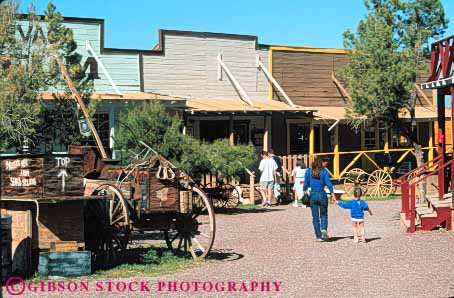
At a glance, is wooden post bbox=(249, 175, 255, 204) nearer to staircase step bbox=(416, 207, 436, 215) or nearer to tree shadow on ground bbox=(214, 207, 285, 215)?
tree shadow on ground bbox=(214, 207, 285, 215)

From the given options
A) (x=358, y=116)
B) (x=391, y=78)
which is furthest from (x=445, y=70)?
(x=358, y=116)

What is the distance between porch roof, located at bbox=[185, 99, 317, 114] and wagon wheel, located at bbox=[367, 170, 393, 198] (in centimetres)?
308

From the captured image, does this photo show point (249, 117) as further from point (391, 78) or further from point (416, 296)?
point (416, 296)

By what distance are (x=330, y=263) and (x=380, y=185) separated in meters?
14.6

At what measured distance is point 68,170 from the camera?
9789 millimetres

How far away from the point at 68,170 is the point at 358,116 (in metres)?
14.5

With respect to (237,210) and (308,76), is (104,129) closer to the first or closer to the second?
(237,210)

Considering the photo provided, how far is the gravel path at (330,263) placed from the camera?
8.65 meters

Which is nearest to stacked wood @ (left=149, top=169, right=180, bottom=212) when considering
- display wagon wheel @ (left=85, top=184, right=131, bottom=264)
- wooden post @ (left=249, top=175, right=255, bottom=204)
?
display wagon wheel @ (left=85, top=184, right=131, bottom=264)

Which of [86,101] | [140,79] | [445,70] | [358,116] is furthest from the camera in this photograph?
[140,79]

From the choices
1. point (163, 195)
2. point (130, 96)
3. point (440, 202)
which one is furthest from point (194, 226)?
Result: point (130, 96)

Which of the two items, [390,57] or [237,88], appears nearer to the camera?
[390,57]

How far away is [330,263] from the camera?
10.8m

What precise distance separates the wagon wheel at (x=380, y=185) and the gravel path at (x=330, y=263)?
8445 mm
